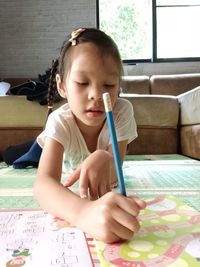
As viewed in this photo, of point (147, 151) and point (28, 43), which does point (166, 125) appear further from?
point (28, 43)

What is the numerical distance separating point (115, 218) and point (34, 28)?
311 centimetres

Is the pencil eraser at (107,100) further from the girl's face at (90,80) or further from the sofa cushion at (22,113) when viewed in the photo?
the sofa cushion at (22,113)

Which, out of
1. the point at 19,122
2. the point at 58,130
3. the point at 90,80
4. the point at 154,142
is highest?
the point at 90,80

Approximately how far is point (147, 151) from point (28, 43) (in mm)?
1997

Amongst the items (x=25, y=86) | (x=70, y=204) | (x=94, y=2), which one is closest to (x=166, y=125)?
(x=25, y=86)

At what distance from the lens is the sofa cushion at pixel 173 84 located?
2.53 metres

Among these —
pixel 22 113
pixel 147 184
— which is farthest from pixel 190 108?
pixel 147 184

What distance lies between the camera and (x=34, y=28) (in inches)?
128

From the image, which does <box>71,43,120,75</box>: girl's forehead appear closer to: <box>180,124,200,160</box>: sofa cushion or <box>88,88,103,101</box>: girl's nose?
<box>88,88,103,101</box>: girl's nose

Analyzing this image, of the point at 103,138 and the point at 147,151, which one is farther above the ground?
the point at 103,138

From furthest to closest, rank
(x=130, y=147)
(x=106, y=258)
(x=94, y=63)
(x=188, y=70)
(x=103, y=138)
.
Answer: (x=188, y=70)
(x=130, y=147)
(x=103, y=138)
(x=94, y=63)
(x=106, y=258)

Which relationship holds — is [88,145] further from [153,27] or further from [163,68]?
[153,27]

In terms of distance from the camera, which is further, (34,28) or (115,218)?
(34,28)

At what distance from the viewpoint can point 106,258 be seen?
0.36 meters
